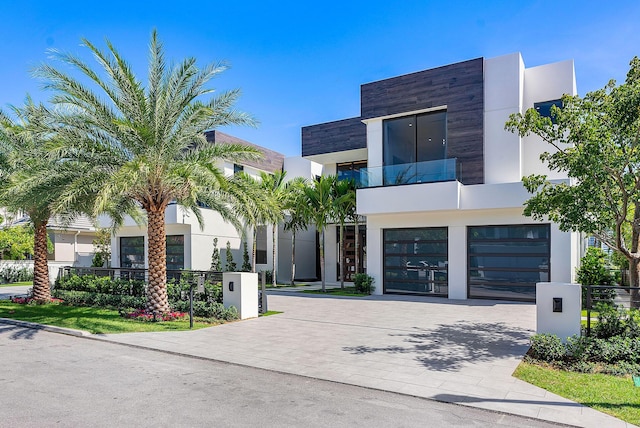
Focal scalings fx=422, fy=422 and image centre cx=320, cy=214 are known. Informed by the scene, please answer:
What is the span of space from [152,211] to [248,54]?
19.2ft

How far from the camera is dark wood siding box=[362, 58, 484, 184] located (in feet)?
51.9

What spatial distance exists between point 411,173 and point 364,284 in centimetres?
510

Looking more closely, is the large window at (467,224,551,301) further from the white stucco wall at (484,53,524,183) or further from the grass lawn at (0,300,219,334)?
the grass lawn at (0,300,219,334)

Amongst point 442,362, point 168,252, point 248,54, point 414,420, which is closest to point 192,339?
point 442,362

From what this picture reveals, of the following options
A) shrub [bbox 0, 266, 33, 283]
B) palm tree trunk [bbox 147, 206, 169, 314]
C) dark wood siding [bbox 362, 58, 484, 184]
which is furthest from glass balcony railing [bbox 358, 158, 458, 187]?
shrub [bbox 0, 266, 33, 283]

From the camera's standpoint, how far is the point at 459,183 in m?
15.3

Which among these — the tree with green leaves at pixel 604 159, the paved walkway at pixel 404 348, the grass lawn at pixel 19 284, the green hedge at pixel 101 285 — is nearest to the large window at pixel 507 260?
the paved walkway at pixel 404 348

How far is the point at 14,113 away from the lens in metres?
14.2

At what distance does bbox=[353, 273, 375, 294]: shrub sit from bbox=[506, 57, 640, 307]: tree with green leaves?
9.54 m

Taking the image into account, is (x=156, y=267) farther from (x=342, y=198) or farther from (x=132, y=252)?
(x=132, y=252)

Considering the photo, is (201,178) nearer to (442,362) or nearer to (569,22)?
(442,362)

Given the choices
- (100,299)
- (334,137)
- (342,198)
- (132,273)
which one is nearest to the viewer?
(100,299)

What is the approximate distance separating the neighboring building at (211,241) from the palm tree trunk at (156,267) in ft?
33.2

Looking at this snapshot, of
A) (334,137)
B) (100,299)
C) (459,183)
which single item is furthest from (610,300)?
(334,137)
